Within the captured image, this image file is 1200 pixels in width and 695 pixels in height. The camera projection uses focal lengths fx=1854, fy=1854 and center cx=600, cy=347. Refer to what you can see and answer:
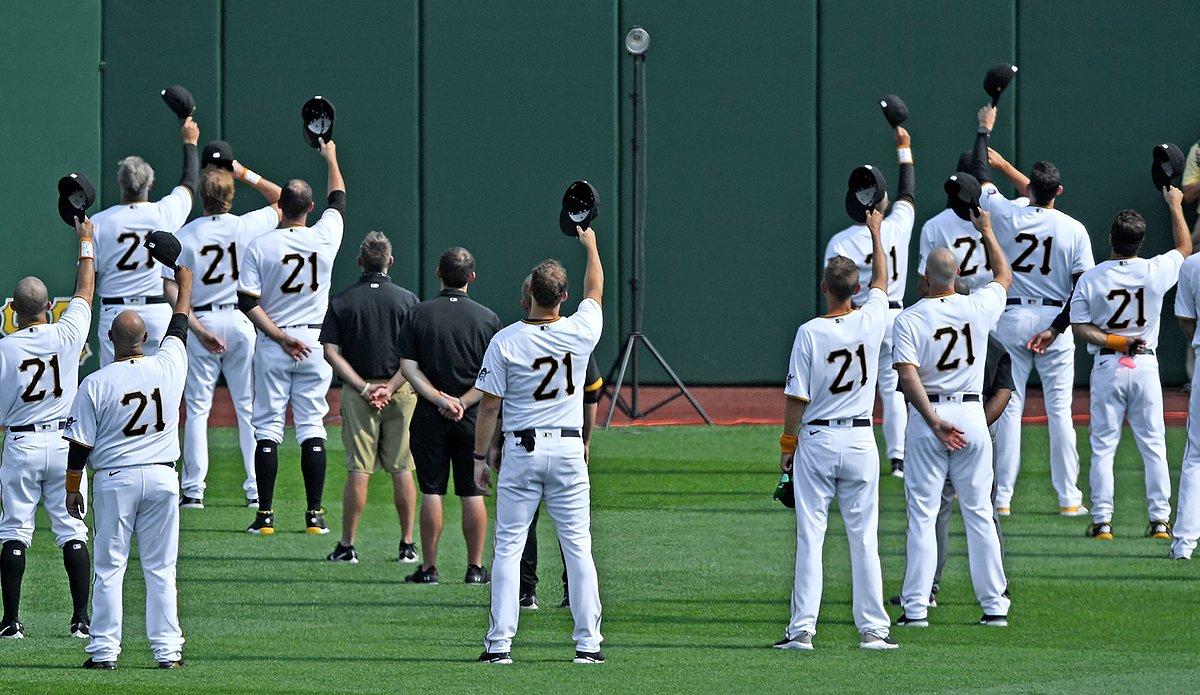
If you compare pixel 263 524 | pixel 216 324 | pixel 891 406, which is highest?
pixel 216 324

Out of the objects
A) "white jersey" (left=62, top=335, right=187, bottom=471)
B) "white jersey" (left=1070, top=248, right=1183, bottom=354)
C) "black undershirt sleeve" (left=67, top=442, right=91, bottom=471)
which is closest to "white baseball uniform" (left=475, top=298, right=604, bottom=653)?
"white jersey" (left=62, top=335, right=187, bottom=471)

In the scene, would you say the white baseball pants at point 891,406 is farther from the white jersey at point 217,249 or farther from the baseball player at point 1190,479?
the white jersey at point 217,249

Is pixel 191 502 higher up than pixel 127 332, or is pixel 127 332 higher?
pixel 127 332

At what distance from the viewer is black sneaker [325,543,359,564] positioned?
12.7 metres

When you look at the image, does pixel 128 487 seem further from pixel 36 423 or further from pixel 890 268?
pixel 890 268

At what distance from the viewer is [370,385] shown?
12672 millimetres

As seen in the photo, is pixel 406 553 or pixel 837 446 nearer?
pixel 837 446

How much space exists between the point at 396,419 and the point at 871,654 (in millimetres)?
4322

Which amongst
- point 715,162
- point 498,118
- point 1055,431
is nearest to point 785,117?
point 715,162

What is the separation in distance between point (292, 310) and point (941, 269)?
5252 millimetres

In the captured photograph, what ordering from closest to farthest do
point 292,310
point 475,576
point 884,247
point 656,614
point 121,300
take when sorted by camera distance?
point 656,614 → point 475,576 → point 292,310 → point 121,300 → point 884,247

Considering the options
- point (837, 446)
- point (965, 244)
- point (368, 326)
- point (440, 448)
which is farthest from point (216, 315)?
point (837, 446)

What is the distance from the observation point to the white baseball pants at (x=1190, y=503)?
494 inches

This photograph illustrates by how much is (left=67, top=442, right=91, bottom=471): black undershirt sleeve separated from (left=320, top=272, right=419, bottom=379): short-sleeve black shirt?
3.52 meters
